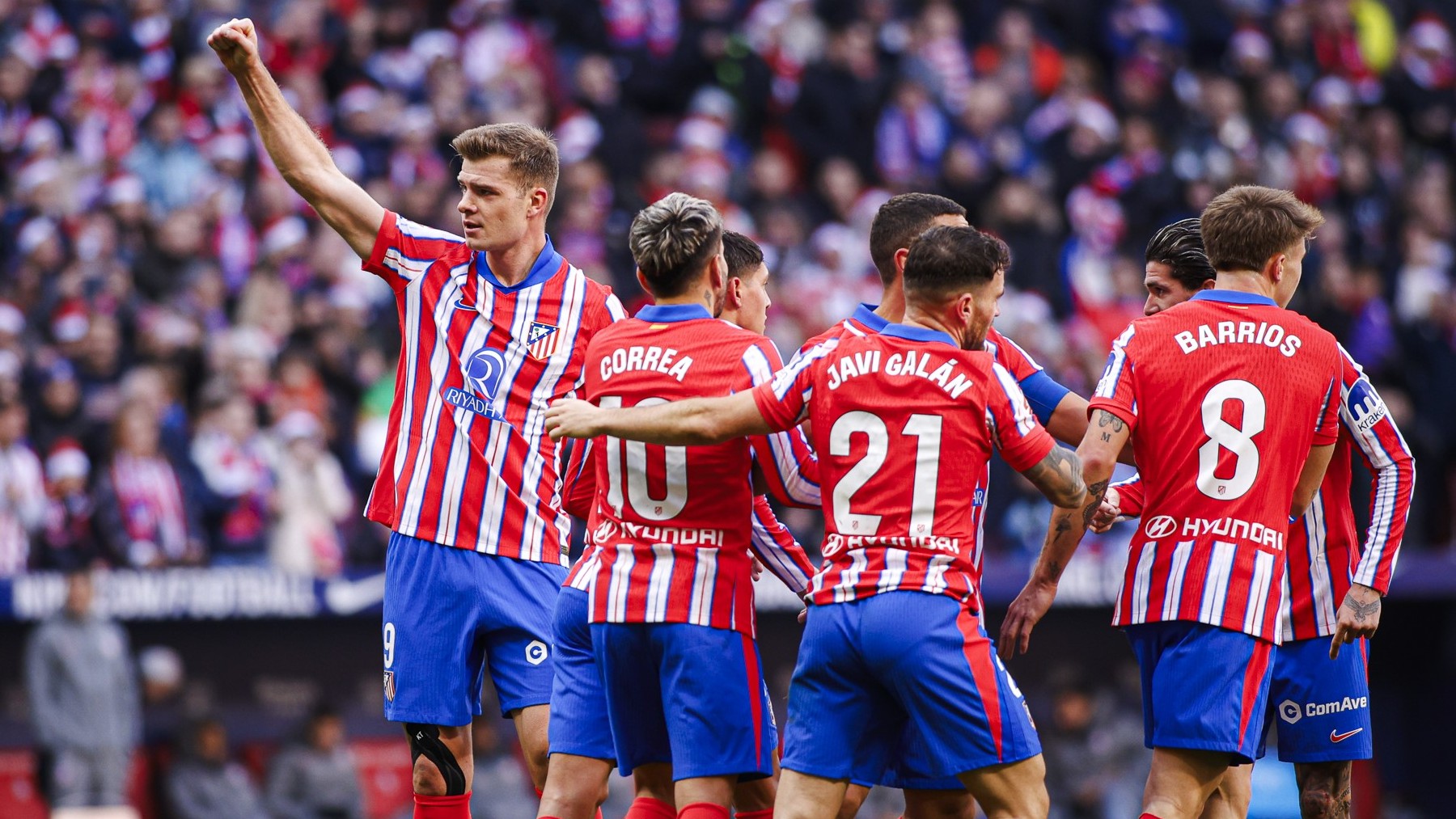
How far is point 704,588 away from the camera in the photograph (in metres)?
5.83

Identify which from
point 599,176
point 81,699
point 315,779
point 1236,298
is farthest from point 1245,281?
point 599,176

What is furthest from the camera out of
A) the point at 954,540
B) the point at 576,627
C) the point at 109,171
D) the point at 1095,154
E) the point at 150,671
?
the point at 1095,154

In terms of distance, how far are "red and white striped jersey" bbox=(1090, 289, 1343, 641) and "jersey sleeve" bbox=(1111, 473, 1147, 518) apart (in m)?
0.37

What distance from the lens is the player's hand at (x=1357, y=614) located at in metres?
6.32

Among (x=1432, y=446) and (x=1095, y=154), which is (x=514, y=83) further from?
(x=1432, y=446)

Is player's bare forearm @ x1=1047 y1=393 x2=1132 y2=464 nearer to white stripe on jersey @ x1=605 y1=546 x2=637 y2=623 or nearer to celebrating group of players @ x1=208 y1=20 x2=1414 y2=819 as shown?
celebrating group of players @ x1=208 y1=20 x2=1414 y2=819

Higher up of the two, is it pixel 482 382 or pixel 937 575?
pixel 482 382

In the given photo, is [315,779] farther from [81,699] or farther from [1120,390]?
[1120,390]

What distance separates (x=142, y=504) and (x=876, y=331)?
823 centimetres

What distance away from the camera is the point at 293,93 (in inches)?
630

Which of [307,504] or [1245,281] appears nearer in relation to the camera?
[1245,281]

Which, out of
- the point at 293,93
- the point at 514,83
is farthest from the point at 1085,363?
the point at 293,93

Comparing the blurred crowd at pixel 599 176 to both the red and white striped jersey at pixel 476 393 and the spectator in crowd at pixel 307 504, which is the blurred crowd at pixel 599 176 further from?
the red and white striped jersey at pixel 476 393

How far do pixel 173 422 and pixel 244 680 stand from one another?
193 centimetres
